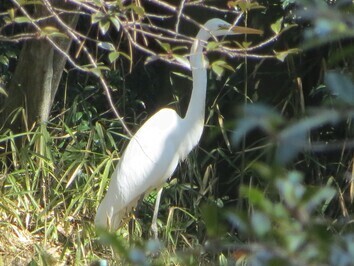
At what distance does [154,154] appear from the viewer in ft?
16.7

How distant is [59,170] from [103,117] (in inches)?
40.6

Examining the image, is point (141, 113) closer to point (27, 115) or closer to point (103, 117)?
point (103, 117)

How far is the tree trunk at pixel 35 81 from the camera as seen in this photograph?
4.70 metres

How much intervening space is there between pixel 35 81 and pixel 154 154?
2.49 feet

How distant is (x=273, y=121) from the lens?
884mm

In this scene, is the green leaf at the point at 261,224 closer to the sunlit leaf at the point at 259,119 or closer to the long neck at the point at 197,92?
the sunlit leaf at the point at 259,119

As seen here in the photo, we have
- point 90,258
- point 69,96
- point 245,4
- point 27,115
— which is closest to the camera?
point 245,4

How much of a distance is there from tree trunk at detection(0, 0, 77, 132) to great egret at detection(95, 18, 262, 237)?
0.54 metres

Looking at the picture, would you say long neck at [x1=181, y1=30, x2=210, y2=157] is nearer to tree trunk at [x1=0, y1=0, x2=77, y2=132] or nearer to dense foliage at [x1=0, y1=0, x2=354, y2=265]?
dense foliage at [x1=0, y1=0, x2=354, y2=265]

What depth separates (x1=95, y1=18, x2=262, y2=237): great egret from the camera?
4.93 m

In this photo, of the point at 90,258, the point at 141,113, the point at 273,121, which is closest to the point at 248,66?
the point at 141,113

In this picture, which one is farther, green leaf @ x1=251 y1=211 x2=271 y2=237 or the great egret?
the great egret

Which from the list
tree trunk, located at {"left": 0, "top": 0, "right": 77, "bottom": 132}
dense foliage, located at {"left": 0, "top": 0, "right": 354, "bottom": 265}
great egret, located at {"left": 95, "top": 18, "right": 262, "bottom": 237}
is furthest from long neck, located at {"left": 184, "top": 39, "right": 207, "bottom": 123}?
tree trunk, located at {"left": 0, "top": 0, "right": 77, "bottom": 132}

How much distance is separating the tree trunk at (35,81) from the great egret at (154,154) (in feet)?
1.77
